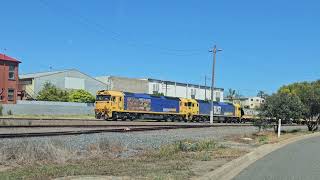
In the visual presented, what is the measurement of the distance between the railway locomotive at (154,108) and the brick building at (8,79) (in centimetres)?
2153

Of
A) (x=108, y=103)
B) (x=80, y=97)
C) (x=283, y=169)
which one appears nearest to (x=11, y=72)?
(x=80, y=97)

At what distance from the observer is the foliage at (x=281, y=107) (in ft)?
129

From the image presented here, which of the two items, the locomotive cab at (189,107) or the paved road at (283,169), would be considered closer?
the paved road at (283,169)

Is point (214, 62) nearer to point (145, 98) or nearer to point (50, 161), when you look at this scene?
point (145, 98)

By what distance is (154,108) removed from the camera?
63469mm

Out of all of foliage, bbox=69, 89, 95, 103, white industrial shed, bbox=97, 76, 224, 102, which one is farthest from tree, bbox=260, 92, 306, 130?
white industrial shed, bbox=97, 76, 224, 102

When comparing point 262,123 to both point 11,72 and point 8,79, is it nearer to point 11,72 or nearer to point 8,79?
point 8,79

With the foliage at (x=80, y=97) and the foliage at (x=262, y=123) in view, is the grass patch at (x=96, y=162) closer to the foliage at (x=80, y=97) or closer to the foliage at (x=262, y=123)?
the foliage at (x=262, y=123)

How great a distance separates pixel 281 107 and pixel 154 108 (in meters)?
26.0

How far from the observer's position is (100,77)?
12225 centimetres

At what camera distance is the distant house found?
100 metres

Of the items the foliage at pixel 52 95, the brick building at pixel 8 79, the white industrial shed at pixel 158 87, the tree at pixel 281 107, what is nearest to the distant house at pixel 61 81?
the white industrial shed at pixel 158 87

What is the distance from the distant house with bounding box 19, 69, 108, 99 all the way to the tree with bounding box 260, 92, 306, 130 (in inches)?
2553

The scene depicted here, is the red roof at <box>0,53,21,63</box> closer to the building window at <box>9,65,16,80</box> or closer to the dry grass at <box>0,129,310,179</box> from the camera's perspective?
the building window at <box>9,65,16,80</box>
